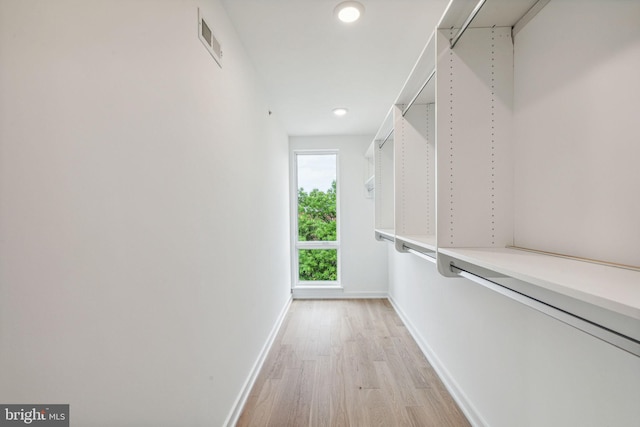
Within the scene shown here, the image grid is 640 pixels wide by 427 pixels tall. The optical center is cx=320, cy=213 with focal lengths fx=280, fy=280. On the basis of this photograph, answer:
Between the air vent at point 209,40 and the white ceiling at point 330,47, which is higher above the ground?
the white ceiling at point 330,47

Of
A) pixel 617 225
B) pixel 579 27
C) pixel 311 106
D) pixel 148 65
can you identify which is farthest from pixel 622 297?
pixel 311 106

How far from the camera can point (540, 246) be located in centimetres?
107

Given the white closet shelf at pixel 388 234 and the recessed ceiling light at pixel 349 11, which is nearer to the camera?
the recessed ceiling light at pixel 349 11

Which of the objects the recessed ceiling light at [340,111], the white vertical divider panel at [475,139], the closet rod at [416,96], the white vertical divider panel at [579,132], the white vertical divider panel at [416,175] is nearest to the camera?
the white vertical divider panel at [579,132]

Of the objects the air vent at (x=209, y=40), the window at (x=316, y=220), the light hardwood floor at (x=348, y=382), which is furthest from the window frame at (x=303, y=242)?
the air vent at (x=209, y=40)

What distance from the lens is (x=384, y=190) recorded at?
3053 millimetres

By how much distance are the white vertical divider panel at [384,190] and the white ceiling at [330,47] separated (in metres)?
0.56

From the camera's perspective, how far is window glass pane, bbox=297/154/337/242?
14.4 ft

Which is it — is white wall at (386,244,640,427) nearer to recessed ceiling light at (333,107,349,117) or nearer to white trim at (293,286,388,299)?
white trim at (293,286,388,299)

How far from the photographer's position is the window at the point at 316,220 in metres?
4.38

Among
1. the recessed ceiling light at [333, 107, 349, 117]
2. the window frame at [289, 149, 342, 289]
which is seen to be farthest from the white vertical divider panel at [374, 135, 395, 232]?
the window frame at [289, 149, 342, 289]

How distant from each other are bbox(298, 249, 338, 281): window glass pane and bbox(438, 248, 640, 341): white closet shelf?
140 inches

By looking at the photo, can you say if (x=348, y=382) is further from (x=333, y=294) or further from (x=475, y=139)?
(x=333, y=294)

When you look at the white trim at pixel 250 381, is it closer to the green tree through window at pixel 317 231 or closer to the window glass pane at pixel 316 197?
the green tree through window at pixel 317 231
